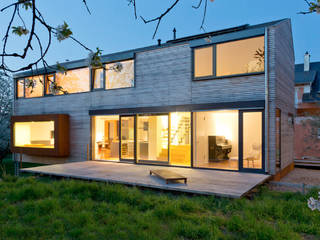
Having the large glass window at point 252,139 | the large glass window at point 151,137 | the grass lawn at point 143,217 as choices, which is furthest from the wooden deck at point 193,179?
the large glass window at point 151,137

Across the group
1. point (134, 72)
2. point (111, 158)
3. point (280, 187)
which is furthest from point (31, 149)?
point (280, 187)

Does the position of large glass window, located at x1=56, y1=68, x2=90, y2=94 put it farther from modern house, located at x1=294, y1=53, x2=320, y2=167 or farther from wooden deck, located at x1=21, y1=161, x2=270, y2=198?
modern house, located at x1=294, y1=53, x2=320, y2=167

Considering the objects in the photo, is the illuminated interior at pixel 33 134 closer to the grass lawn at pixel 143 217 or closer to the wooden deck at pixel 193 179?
the wooden deck at pixel 193 179

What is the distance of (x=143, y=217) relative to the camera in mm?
4586

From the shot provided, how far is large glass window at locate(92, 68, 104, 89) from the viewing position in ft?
39.8

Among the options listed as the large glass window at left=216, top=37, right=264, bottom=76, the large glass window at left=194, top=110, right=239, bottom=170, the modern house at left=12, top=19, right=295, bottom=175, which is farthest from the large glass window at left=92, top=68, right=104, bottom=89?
the large glass window at left=216, top=37, right=264, bottom=76

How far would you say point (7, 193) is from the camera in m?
6.43

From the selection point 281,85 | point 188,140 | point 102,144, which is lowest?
point 102,144

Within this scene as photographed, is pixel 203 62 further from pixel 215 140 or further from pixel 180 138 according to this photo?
pixel 180 138

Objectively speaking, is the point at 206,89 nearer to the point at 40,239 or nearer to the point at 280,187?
the point at 280,187

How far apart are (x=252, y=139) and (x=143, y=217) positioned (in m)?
5.30

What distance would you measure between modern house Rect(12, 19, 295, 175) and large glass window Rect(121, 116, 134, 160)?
43 mm

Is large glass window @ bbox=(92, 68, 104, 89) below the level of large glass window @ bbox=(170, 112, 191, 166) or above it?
above

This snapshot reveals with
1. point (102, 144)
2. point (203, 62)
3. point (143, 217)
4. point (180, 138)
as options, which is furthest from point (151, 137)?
point (143, 217)
